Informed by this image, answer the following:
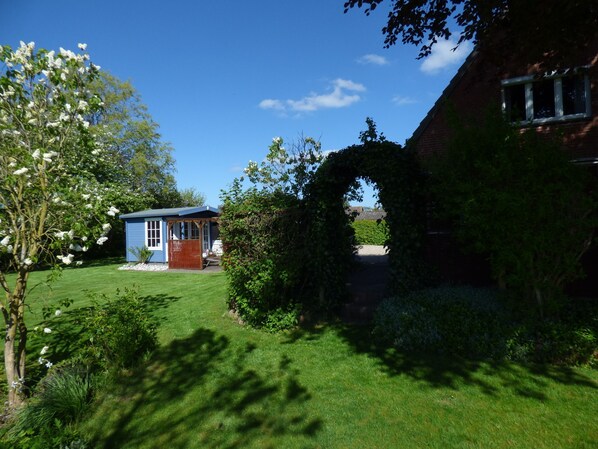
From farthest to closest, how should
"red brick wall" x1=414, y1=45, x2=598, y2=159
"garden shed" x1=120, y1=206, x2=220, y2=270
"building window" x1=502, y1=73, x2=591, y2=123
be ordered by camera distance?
"garden shed" x1=120, y1=206, x2=220, y2=270
"building window" x1=502, y1=73, x2=591, y2=123
"red brick wall" x1=414, y1=45, x2=598, y2=159

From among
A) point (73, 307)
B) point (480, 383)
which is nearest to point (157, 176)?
point (73, 307)

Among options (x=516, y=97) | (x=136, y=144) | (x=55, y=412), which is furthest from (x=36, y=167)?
(x=136, y=144)

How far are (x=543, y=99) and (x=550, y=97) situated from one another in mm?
162

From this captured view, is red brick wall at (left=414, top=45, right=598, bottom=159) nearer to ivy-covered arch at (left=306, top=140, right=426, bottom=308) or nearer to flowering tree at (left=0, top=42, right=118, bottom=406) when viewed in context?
ivy-covered arch at (left=306, top=140, right=426, bottom=308)

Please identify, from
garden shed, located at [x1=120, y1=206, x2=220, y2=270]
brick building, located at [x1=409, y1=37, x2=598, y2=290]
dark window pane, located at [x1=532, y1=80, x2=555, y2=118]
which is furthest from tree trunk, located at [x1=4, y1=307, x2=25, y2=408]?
garden shed, located at [x1=120, y1=206, x2=220, y2=270]

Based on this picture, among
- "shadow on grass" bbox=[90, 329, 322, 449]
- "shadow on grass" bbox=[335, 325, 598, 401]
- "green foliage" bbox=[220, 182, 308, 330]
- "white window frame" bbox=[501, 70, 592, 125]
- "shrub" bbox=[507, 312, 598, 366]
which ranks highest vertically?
"white window frame" bbox=[501, 70, 592, 125]

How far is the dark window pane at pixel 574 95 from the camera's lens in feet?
30.8

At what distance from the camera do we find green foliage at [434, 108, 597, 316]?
5566 mm

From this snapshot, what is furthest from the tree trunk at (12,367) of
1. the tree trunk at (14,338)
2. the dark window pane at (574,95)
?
the dark window pane at (574,95)

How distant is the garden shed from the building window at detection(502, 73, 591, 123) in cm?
1524

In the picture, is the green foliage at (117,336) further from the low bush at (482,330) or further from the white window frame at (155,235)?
the white window frame at (155,235)

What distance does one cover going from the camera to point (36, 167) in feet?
15.8

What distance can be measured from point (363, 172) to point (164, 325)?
A: 5.60 metres

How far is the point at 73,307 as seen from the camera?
995cm
